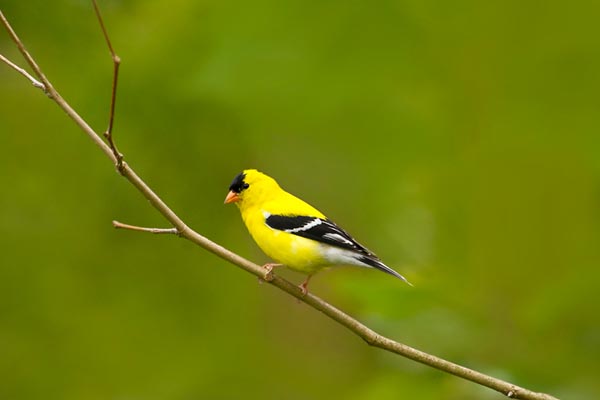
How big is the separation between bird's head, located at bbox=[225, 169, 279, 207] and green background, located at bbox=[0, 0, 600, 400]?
1140mm

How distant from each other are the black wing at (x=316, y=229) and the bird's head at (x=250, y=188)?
8.0 inches

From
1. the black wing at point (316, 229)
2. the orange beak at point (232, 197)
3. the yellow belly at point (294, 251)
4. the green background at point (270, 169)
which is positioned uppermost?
the green background at point (270, 169)

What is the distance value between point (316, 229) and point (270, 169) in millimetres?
2101

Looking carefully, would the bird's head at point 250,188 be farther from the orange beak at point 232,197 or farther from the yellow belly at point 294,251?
the yellow belly at point 294,251

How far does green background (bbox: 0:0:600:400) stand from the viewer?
4.29m

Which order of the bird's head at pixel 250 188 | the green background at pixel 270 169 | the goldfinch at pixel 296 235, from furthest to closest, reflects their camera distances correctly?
1. the green background at pixel 270 169
2. the bird's head at pixel 250 188
3. the goldfinch at pixel 296 235

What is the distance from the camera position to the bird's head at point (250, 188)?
3500mm

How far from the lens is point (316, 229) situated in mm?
3215

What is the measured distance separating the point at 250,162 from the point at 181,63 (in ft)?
2.67

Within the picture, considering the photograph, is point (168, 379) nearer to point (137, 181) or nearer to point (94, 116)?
point (94, 116)

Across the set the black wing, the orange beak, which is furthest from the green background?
the orange beak

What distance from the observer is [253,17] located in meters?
4.66

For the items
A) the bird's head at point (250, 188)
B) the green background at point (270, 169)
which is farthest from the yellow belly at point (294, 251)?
the green background at point (270, 169)

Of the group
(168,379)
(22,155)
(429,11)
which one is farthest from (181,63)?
(168,379)
